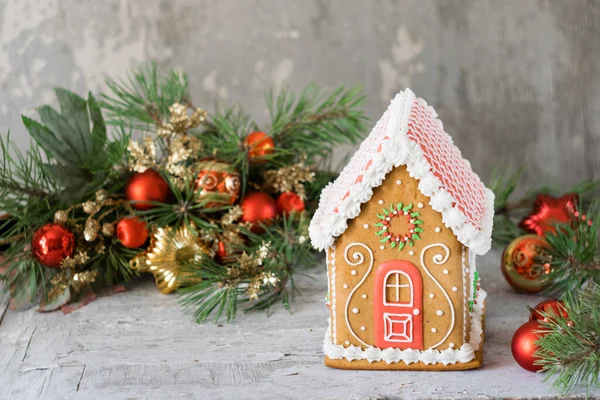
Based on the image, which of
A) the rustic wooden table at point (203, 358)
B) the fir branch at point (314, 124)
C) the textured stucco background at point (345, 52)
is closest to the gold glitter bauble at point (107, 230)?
the rustic wooden table at point (203, 358)

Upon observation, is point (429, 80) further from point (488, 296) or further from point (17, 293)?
point (17, 293)

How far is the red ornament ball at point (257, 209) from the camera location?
5.39 ft

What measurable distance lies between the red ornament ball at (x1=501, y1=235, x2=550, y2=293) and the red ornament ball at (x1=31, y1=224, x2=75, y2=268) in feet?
2.86

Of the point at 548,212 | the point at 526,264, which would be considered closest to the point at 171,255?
the point at 526,264

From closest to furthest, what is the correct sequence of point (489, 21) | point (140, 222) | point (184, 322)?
point (184, 322), point (140, 222), point (489, 21)

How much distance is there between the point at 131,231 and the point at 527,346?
0.82 meters

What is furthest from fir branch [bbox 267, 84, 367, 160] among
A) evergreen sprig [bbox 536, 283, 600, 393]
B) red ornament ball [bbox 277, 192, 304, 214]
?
evergreen sprig [bbox 536, 283, 600, 393]

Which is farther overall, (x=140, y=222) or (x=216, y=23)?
(x=216, y=23)

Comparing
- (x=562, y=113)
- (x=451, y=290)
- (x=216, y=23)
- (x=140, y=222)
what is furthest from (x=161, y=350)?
(x=562, y=113)

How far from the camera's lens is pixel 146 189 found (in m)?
1.59

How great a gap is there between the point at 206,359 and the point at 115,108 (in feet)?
2.14

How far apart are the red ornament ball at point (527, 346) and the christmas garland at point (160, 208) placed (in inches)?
18.9

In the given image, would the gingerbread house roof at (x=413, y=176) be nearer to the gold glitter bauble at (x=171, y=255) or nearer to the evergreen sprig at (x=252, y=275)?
the evergreen sprig at (x=252, y=275)

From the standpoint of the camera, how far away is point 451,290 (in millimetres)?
1190
